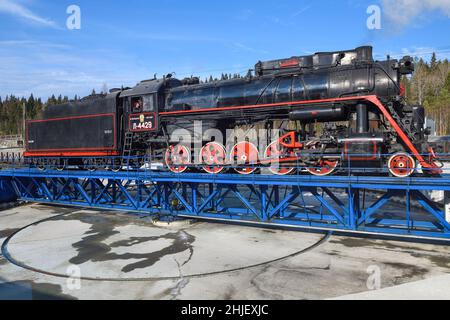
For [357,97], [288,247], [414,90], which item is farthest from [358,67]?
[414,90]

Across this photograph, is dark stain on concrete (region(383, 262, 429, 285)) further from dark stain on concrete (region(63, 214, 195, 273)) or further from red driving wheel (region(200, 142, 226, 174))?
red driving wheel (region(200, 142, 226, 174))

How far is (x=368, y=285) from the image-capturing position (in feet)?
24.1

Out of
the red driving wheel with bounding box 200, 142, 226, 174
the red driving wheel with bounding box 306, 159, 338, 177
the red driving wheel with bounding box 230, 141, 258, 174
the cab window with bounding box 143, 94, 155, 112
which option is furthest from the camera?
the cab window with bounding box 143, 94, 155, 112

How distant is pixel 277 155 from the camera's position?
11.5 metres

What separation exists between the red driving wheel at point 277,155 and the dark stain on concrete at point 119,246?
361 cm

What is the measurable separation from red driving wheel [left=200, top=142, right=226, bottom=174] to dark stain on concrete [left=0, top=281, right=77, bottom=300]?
6283mm

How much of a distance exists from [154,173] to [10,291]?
596cm

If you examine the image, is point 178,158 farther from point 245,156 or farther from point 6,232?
point 6,232

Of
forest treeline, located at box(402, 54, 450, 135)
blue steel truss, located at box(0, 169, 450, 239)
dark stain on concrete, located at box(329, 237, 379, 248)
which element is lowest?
dark stain on concrete, located at box(329, 237, 379, 248)

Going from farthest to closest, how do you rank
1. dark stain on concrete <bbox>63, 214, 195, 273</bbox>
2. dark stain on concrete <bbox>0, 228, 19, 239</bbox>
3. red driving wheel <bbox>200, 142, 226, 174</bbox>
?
dark stain on concrete <bbox>0, 228, 19, 239</bbox> < red driving wheel <bbox>200, 142, 226, 174</bbox> < dark stain on concrete <bbox>63, 214, 195, 273</bbox>

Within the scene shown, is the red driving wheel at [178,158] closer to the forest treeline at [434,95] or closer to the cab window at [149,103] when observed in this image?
the cab window at [149,103]

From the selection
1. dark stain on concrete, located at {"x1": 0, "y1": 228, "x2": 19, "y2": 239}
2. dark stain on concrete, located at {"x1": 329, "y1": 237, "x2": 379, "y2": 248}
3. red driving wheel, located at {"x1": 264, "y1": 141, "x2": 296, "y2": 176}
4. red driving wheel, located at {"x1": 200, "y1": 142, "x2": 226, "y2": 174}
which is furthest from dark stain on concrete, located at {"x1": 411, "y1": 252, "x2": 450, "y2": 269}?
dark stain on concrete, located at {"x1": 0, "y1": 228, "x2": 19, "y2": 239}

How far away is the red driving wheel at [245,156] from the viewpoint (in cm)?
1187

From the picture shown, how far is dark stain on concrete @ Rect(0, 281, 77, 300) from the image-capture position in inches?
285
